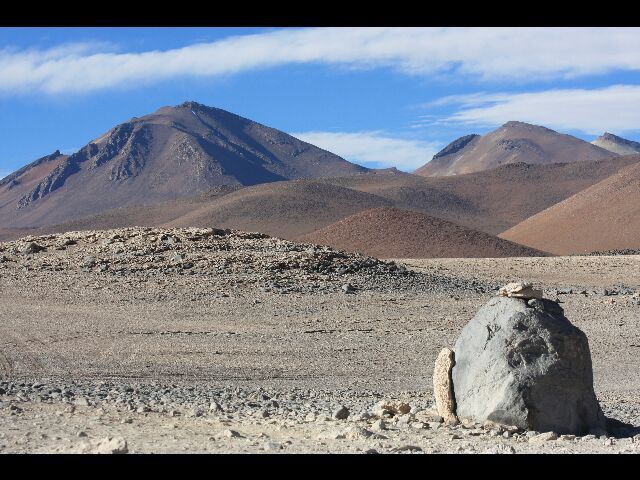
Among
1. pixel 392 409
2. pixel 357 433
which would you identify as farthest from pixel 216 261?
pixel 357 433

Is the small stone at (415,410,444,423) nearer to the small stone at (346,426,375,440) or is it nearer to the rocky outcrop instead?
the rocky outcrop

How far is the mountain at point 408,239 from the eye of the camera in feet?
171

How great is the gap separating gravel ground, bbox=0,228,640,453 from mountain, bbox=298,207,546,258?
1693 centimetres

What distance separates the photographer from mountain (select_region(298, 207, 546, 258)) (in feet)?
171

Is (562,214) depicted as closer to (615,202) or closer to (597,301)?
(615,202)

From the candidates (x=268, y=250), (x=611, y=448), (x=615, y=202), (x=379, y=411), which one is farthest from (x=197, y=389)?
(x=615, y=202)

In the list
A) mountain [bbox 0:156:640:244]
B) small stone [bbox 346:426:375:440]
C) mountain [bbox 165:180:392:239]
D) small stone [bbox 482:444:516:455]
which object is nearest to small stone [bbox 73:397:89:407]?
small stone [bbox 346:426:375:440]

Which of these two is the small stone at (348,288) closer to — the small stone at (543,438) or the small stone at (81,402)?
the small stone at (81,402)

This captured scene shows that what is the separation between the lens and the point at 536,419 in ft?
31.0

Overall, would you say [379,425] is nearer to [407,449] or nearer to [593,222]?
[407,449]

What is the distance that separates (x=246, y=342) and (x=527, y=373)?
9.40 metres

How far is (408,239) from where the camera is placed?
5381 cm

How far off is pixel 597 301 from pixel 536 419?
1665 cm
